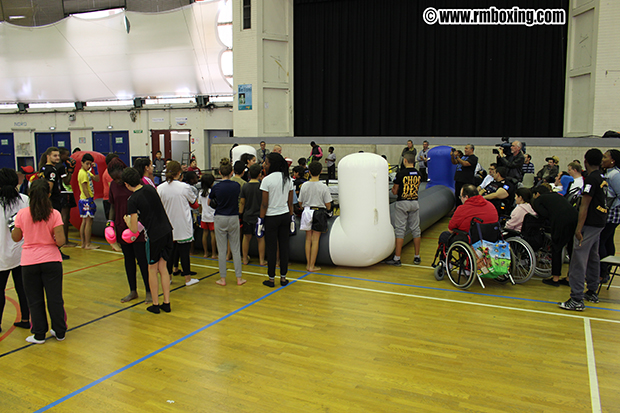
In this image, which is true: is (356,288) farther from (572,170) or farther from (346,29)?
(346,29)

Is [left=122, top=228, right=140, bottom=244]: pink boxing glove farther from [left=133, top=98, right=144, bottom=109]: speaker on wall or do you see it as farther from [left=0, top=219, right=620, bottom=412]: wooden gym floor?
[left=133, top=98, right=144, bottom=109]: speaker on wall

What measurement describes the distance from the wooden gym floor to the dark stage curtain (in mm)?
10918

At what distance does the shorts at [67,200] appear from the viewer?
6.98 m

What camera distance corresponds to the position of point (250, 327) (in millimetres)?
4125

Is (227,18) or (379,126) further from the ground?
(227,18)

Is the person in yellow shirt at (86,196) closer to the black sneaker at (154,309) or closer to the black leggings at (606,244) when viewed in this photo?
the black sneaker at (154,309)

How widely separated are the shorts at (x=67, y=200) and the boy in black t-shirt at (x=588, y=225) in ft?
23.3

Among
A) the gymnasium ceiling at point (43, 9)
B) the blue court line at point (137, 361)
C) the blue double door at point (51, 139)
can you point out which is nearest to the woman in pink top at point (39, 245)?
the blue court line at point (137, 361)

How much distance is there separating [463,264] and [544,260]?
1.40m

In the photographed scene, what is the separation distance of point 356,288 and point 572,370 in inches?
96.5

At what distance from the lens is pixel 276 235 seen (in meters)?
5.12

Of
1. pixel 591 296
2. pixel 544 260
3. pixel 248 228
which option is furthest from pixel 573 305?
pixel 248 228

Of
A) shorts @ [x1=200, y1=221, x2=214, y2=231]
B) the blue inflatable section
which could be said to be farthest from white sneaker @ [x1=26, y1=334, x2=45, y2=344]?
the blue inflatable section

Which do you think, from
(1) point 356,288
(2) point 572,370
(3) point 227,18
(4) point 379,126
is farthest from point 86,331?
(3) point 227,18
